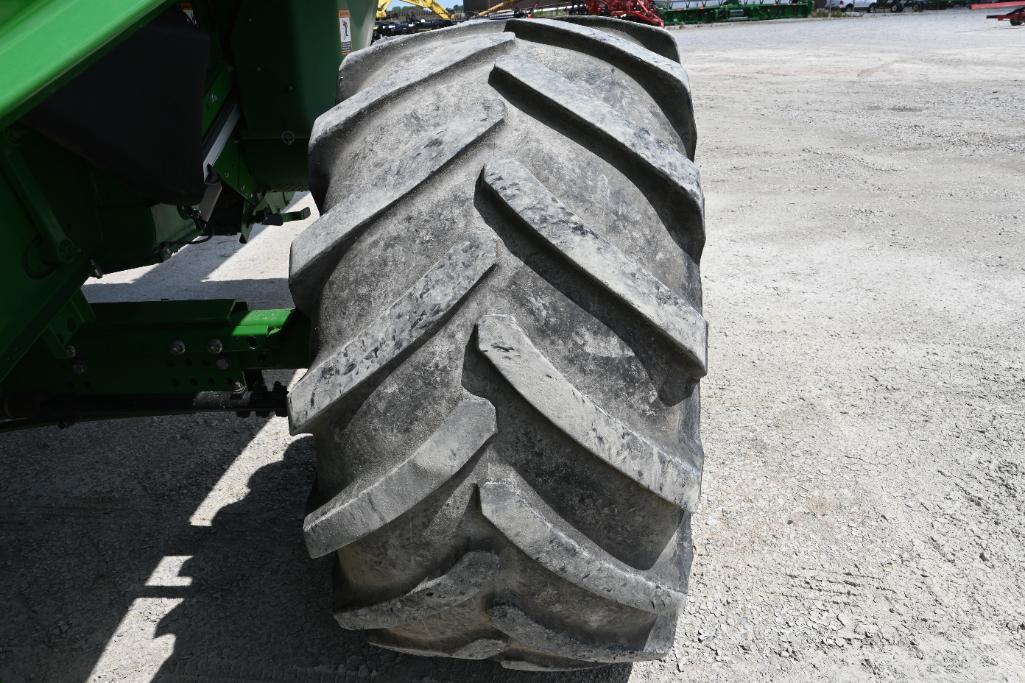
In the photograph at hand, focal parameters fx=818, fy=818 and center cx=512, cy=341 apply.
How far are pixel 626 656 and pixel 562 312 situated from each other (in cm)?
64

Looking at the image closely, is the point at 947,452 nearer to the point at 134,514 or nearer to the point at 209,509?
the point at 209,509

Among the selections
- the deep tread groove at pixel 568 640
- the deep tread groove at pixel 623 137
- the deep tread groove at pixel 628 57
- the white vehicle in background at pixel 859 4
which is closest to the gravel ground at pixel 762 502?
the deep tread groove at pixel 568 640

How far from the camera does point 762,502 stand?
2.46m

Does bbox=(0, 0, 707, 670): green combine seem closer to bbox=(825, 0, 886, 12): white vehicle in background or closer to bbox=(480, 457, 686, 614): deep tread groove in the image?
bbox=(480, 457, 686, 614): deep tread groove

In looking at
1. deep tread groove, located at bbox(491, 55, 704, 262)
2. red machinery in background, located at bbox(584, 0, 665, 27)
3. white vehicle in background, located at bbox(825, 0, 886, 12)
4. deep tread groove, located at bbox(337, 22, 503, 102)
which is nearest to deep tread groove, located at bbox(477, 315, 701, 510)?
deep tread groove, located at bbox(491, 55, 704, 262)

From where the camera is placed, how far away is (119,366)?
75.5 inches

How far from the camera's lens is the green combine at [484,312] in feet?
4.11

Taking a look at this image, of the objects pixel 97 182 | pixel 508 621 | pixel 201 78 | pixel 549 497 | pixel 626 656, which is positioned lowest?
pixel 626 656

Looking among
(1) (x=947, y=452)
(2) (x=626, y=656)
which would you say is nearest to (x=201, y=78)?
(2) (x=626, y=656)

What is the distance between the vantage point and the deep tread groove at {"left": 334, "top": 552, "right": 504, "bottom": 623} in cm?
130

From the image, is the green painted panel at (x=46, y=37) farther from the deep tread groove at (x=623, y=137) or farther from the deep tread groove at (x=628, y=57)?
the deep tread groove at (x=628, y=57)

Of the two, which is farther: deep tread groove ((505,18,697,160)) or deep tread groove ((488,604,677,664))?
deep tread groove ((505,18,697,160))

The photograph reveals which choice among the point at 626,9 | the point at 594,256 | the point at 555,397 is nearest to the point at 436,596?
the point at 555,397

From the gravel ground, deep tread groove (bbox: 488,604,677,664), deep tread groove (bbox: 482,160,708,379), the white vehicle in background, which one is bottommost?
the white vehicle in background
